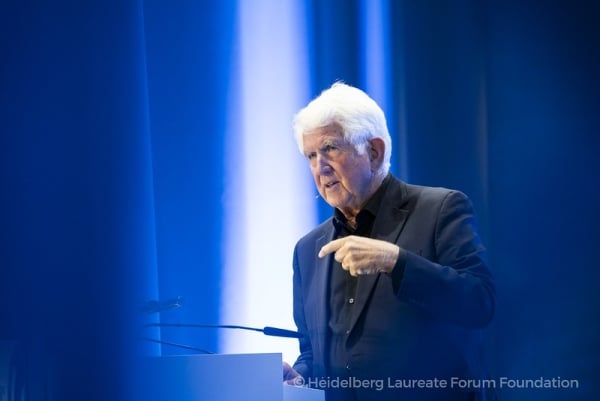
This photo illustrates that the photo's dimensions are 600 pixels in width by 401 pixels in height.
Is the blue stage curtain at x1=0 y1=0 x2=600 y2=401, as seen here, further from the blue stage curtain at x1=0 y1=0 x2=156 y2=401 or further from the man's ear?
the blue stage curtain at x1=0 y1=0 x2=156 y2=401

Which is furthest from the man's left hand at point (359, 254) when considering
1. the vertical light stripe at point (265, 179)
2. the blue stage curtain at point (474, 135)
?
the vertical light stripe at point (265, 179)

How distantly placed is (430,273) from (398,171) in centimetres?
118

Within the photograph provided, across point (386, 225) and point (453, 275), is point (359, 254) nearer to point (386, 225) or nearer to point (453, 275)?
point (453, 275)

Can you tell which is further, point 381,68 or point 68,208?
point 381,68

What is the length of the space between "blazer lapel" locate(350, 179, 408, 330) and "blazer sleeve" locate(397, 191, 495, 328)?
11 cm

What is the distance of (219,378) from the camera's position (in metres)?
1.65

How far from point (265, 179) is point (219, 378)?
1.51 m

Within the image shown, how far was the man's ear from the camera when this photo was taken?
235 centimetres

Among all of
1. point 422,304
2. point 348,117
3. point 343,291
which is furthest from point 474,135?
point 422,304

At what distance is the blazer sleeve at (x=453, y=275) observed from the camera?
77.2 inches

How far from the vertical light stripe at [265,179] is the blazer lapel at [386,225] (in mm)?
824

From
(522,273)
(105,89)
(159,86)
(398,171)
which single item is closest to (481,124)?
(398,171)

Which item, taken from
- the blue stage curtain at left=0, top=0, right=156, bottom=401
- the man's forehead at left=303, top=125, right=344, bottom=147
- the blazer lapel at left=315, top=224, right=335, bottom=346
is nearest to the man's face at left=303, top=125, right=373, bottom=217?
the man's forehead at left=303, top=125, right=344, bottom=147

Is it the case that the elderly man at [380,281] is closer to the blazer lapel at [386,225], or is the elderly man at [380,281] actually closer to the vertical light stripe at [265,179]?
the blazer lapel at [386,225]
